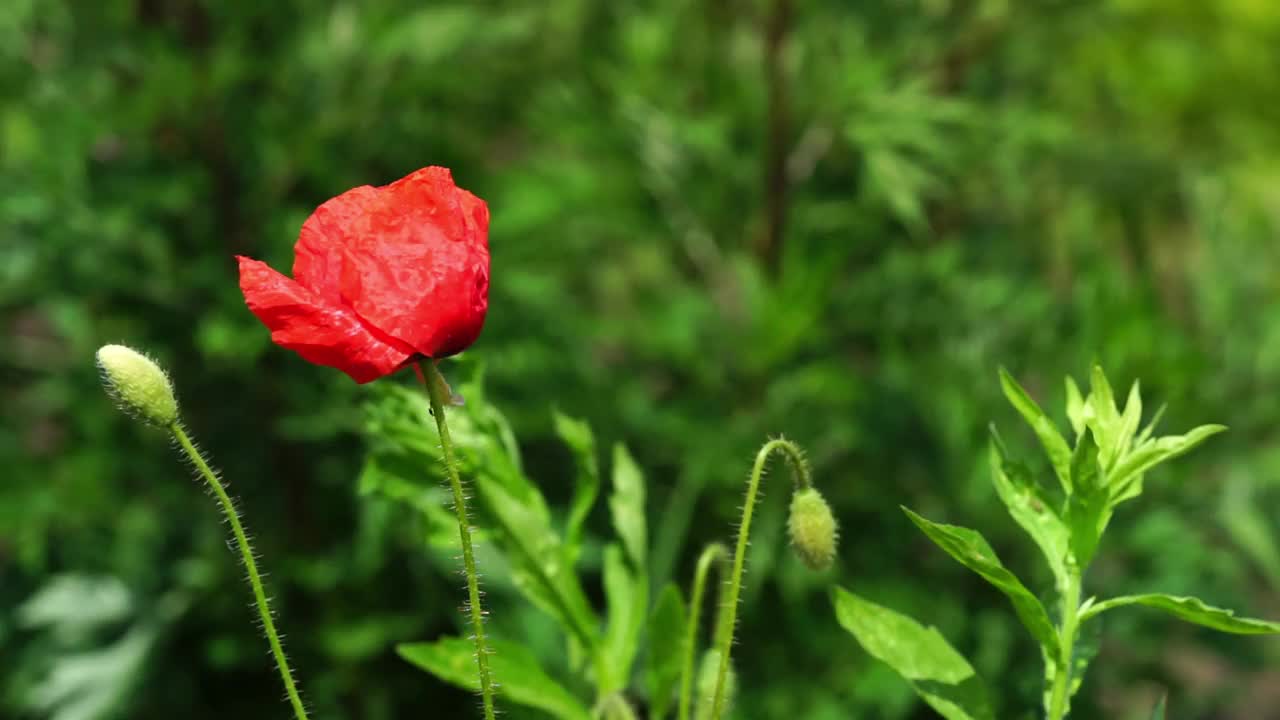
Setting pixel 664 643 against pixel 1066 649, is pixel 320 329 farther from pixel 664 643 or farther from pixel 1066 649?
pixel 1066 649

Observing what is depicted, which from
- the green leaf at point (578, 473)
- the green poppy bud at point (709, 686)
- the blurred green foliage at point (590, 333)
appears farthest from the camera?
the blurred green foliage at point (590, 333)

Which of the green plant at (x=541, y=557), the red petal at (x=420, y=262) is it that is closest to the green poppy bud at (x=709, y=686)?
the green plant at (x=541, y=557)

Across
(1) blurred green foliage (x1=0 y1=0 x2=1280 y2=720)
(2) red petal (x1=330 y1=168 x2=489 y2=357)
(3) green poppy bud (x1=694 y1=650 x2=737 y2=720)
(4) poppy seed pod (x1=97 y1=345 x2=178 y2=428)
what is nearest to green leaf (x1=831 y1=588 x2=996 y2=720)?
(3) green poppy bud (x1=694 y1=650 x2=737 y2=720)

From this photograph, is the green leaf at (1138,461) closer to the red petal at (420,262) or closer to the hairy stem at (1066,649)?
the hairy stem at (1066,649)

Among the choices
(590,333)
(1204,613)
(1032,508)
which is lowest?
(1204,613)

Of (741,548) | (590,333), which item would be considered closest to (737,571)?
(741,548)

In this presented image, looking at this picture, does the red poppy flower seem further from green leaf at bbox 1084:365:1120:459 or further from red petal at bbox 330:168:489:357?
green leaf at bbox 1084:365:1120:459
